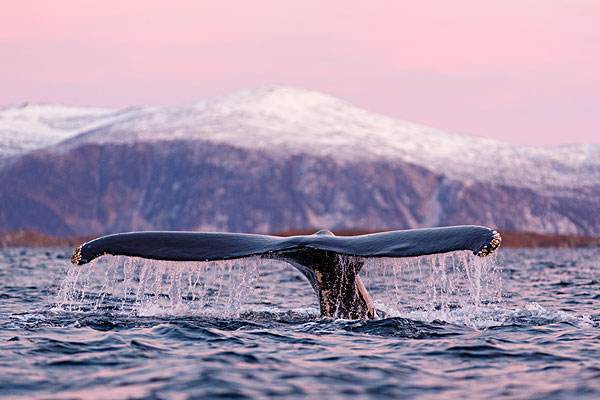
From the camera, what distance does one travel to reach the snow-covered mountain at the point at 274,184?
13050 centimetres

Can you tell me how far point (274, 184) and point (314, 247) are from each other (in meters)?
125

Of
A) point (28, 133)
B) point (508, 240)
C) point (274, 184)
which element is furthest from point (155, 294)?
point (28, 133)

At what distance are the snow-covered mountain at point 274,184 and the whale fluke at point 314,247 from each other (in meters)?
116

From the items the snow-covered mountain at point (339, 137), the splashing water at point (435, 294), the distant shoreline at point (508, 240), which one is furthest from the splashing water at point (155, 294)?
the snow-covered mountain at point (339, 137)

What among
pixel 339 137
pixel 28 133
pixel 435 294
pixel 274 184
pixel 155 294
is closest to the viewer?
pixel 435 294

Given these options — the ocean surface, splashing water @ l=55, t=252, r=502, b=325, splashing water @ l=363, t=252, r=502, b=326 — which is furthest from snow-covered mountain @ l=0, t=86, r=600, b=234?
the ocean surface

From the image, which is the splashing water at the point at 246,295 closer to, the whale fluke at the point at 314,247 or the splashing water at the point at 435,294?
the splashing water at the point at 435,294

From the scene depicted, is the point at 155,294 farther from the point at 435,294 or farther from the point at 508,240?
the point at 508,240

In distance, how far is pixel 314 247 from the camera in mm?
9031

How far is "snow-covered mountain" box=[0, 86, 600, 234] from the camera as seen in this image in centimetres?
13050

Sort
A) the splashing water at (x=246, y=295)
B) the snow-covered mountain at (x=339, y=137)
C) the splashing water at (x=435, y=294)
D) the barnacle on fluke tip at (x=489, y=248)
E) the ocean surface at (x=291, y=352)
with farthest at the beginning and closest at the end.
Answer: the snow-covered mountain at (x=339, y=137)
the splashing water at (x=246, y=295)
the splashing water at (x=435, y=294)
the barnacle on fluke tip at (x=489, y=248)
the ocean surface at (x=291, y=352)

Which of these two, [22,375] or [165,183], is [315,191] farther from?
[22,375]

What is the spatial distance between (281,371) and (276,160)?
13015 centimetres

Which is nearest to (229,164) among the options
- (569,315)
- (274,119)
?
(274,119)
